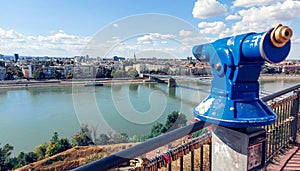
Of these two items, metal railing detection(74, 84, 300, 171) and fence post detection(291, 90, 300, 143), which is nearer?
metal railing detection(74, 84, 300, 171)

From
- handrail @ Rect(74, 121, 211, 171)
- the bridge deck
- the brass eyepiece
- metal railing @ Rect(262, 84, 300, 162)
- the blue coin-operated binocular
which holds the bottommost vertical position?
the bridge deck

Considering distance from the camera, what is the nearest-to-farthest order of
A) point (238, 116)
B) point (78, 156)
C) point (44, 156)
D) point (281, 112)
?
point (238, 116) < point (281, 112) < point (78, 156) < point (44, 156)

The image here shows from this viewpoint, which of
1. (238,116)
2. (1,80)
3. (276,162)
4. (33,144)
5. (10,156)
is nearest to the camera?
(238,116)

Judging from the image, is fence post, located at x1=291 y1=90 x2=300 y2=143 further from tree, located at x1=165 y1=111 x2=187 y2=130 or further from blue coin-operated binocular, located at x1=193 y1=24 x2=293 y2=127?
blue coin-operated binocular, located at x1=193 y1=24 x2=293 y2=127

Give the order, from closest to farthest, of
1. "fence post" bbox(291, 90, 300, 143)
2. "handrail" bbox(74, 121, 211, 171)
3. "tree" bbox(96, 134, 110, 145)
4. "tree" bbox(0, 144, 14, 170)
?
"handrail" bbox(74, 121, 211, 171), "fence post" bbox(291, 90, 300, 143), "tree" bbox(96, 134, 110, 145), "tree" bbox(0, 144, 14, 170)

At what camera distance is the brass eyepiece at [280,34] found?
60cm

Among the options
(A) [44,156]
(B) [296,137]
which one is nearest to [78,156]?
(A) [44,156]

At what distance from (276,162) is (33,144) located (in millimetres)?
11747

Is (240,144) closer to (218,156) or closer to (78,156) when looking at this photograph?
(218,156)

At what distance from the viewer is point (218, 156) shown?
0.95 metres

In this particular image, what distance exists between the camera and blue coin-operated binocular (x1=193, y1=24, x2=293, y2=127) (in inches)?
27.6

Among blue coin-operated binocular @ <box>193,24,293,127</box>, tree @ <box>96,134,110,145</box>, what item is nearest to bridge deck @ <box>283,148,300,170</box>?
blue coin-operated binocular @ <box>193,24,293,127</box>

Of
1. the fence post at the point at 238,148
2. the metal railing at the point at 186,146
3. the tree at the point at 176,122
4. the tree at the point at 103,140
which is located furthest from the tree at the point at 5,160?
the fence post at the point at 238,148

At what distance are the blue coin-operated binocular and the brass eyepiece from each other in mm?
46
